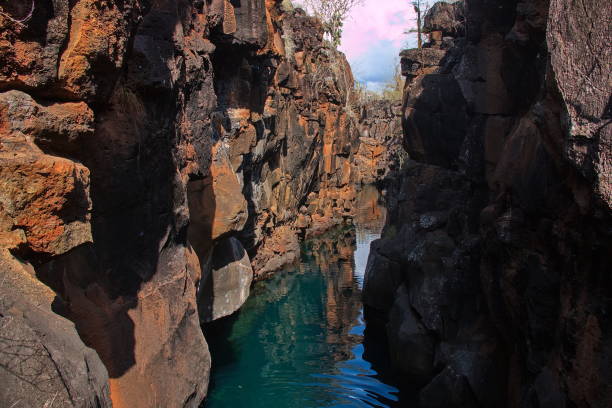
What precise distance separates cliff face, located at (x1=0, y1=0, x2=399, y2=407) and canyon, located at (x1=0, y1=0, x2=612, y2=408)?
2 centimetres

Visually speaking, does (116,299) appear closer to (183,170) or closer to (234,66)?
(183,170)

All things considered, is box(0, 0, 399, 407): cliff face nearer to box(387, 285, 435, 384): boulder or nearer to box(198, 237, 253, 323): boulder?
box(198, 237, 253, 323): boulder

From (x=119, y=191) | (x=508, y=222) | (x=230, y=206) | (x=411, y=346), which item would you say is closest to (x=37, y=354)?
(x=119, y=191)

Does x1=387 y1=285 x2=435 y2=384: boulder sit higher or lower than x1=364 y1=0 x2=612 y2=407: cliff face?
lower

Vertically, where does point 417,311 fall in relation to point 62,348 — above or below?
below

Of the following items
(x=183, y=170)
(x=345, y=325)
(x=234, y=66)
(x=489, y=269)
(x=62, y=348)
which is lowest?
(x=345, y=325)

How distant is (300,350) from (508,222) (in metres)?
5.56

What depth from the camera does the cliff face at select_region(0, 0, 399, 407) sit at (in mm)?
3088

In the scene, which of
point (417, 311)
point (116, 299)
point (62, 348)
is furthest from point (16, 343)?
point (417, 311)

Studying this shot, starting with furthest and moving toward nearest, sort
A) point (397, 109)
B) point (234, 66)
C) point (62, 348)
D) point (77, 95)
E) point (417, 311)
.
→ point (397, 109)
point (234, 66)
point (417, 311)
point (77, 95)
point (62, 348)

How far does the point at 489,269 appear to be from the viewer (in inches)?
303

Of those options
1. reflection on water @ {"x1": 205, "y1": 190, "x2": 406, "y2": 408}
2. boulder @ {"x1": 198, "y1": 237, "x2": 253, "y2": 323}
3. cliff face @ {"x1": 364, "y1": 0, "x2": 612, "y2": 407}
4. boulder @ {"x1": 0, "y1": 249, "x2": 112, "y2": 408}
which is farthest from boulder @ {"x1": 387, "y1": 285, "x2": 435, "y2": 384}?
boulder @ {"x1": 0, "y1": 249, "x2": 112, "y2": 408}

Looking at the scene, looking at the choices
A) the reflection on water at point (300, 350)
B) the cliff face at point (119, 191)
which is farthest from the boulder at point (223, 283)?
the reflection on water at point (300, 350)

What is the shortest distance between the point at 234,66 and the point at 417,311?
6378 mm
